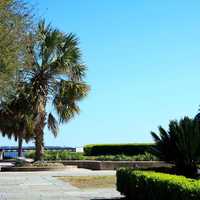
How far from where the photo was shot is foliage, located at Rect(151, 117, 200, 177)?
631 inches

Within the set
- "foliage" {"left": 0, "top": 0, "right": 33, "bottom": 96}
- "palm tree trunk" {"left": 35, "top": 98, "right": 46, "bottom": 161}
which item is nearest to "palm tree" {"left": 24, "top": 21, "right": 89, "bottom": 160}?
"palm tree trunk" {"left": 35, "top": 98, "right": 46, "bottom": 161}

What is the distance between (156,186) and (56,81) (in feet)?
67.4

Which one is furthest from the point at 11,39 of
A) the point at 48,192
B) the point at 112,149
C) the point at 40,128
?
the point at 112,149

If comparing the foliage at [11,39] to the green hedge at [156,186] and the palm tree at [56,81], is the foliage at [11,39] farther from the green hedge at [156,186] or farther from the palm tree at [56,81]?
the palm tree at [56,81]

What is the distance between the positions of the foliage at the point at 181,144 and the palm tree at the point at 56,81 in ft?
52.1

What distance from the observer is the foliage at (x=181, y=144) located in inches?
631

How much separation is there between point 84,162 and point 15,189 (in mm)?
16536

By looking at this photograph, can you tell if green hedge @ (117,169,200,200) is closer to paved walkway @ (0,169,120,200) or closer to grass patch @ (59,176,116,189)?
paved walkway @ (0,169,120,200)

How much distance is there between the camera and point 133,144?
148ft

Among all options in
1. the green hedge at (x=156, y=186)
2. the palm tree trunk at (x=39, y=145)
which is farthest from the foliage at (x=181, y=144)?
the palm tree trunk at (x=39, y=145)

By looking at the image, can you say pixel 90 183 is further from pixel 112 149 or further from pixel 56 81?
pixel 112 149

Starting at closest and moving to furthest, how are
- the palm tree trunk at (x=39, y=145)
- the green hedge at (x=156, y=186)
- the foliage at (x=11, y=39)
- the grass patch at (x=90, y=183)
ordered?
the green hedge at (x=156, y=186) → the foliage at (x=11, y=39) → the grass patch at (x=90, y=183) → the palm tree trunk at (x=39, y=145)

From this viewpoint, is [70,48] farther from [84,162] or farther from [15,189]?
[15,189]

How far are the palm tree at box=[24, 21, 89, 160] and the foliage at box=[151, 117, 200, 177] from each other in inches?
625
